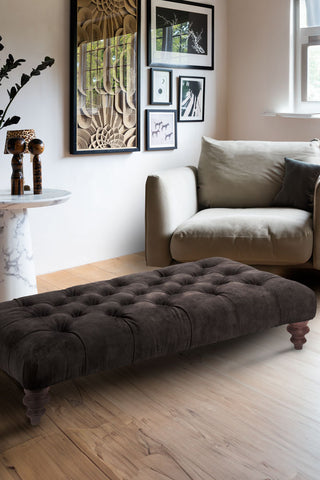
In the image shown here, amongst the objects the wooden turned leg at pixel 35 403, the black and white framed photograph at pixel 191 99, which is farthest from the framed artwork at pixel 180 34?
the wooden turned leg at pixel 35 403

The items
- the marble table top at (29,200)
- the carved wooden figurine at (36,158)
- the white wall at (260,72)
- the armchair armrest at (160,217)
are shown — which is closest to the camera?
the marble table top at (29,200)

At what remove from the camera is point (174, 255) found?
10.5 feet

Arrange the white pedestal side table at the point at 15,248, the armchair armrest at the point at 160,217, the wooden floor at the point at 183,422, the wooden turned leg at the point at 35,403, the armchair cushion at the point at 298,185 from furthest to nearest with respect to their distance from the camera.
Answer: the armchair cushion at the point at 298,185
the armchair armrest at the point at 160,217
the white pedestal side table at the point at 15,248
the wooden turned leg at the point at 35,403
the wooden floor at the point at 183,422

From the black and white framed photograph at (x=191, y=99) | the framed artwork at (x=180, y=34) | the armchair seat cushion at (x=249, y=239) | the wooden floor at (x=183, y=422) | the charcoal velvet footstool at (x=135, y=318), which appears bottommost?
the wooden floor at (x=183, y=422)

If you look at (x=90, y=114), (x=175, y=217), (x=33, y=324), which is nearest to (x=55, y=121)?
(x=90, y=114)

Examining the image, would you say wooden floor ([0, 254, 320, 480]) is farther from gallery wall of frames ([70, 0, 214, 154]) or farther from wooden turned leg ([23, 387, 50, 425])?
gallery wall of frames ([70, 0, 214, 154])

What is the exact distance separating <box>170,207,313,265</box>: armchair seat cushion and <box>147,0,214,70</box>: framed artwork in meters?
1.48

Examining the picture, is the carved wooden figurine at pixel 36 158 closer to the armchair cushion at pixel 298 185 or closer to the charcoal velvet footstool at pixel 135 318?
the charcoal velvet footstool at pixel 135 318

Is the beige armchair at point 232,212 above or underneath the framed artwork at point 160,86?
underneath

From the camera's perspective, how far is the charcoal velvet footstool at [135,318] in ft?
5.93

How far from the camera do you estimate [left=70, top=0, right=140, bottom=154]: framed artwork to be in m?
3.63

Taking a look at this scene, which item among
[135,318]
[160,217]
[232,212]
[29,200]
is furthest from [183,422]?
[232,212]

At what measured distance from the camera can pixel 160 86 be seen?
4.12 meters

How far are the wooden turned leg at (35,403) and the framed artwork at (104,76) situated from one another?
2164 mm
